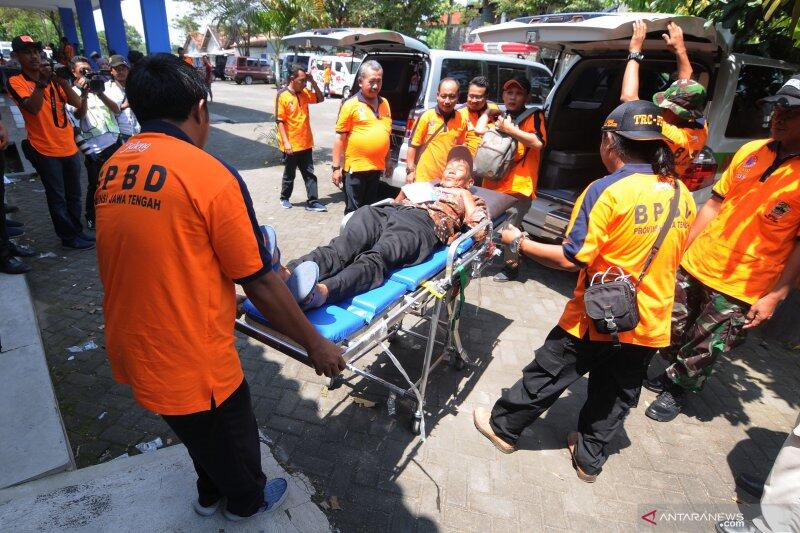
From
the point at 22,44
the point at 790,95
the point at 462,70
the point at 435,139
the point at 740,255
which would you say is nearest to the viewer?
the point at 790,95

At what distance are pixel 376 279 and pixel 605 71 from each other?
4705 mm

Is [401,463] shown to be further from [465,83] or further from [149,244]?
[465,83]

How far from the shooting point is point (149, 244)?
1.31 meters

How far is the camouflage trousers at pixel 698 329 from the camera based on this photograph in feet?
8.93

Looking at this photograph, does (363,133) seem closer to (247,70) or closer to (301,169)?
(301,169)

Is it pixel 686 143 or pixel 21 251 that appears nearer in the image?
pixel 686 143

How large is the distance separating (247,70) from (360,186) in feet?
95.3

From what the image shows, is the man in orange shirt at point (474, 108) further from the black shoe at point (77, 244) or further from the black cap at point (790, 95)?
the black shoe at point (77, 244)

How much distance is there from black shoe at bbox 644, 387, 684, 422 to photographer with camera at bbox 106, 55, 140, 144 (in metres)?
5.81

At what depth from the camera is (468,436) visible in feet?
9.30

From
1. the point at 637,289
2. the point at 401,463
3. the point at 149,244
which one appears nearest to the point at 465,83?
the point at 637,289

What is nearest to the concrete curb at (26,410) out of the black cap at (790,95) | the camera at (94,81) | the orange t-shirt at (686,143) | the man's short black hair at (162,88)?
the man's short black hair at (162,88)

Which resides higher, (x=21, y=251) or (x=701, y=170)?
(x=701, y=170)

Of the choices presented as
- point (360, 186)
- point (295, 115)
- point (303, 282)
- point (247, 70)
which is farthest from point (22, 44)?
point (247, 70)
